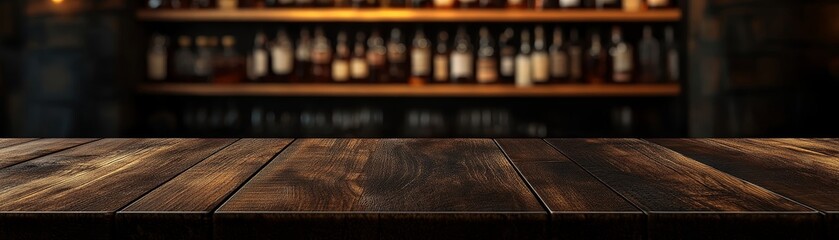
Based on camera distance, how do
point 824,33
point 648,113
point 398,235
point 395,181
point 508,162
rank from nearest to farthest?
point 398,235, point 395,181, point 508,162, point 824,33, point 648,113

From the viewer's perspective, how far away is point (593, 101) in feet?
9.25

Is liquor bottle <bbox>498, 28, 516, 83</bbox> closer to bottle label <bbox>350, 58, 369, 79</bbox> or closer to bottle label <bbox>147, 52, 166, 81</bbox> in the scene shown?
bottle label <bbox>350, 58, 369, 79</bbox>

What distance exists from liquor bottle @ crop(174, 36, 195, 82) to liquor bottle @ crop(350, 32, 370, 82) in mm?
532

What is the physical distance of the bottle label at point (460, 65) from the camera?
2646 millimetres

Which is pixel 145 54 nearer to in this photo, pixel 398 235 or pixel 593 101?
pixel 593 101

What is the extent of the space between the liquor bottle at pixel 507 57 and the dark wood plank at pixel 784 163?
4.71 feet

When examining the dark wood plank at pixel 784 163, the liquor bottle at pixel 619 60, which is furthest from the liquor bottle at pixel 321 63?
the dark wood plank at pixel 784 163

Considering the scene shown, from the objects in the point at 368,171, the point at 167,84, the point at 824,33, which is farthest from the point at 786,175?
the point at 167,84

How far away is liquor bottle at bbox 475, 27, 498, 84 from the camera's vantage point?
8.62ft

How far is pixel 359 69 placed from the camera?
2686 mm

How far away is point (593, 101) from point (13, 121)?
1.87 metres

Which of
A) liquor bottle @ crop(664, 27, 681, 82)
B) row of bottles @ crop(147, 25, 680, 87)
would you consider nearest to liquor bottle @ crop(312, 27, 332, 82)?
row of bottles @ crop(147, 25, 680, 87)

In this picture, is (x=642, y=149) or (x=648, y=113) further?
(x=648, y=113)

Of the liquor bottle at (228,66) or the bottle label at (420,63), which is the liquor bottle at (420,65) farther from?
the liquor bottle at (228,66)
